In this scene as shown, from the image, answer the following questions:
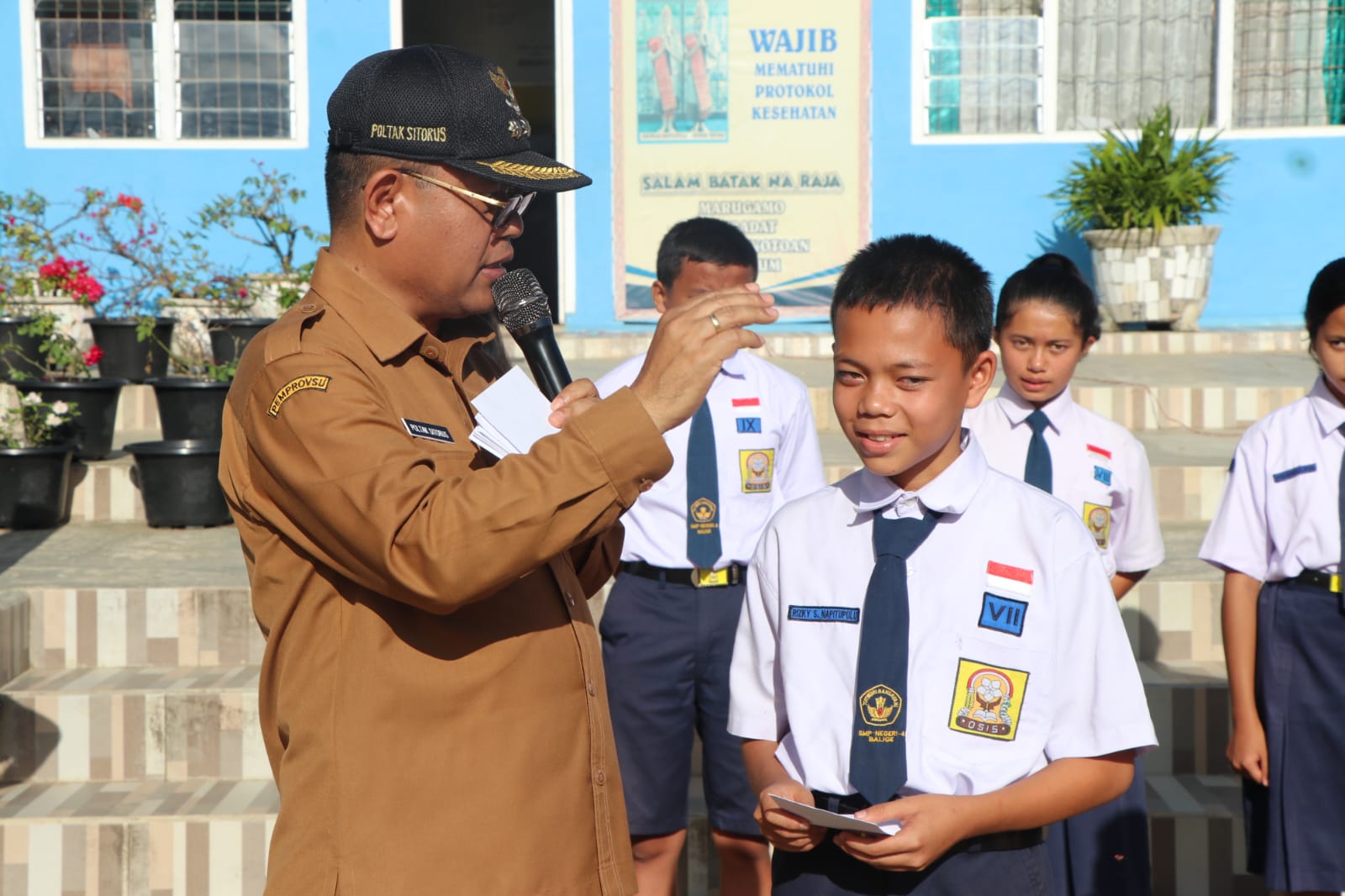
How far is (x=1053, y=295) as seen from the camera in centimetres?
321

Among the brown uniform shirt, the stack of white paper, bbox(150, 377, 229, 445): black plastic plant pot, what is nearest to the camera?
the brown uniform shirt

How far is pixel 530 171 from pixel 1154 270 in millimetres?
7106

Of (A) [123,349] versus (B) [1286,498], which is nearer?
(B) [1286,498]

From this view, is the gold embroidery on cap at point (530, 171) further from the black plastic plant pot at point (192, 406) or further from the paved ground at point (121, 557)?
the black plastic plant pot at point (192, 406)

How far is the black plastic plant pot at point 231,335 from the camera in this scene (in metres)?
6.67

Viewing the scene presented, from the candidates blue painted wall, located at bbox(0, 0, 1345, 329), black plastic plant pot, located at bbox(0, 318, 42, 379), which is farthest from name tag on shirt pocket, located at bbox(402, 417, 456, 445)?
blue painted wall, located at bbox(0, 0, 1345, 329)

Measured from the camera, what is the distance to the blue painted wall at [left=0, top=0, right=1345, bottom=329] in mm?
8359

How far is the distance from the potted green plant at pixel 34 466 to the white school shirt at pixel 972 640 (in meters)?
4.23

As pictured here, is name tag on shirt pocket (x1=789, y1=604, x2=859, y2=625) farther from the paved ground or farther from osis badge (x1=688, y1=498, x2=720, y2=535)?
the paved ground

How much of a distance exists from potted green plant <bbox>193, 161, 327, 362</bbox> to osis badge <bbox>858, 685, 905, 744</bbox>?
16.8 ft

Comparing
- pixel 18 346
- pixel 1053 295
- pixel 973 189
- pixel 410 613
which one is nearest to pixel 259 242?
pixel 18 346

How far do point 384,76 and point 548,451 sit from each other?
56cm

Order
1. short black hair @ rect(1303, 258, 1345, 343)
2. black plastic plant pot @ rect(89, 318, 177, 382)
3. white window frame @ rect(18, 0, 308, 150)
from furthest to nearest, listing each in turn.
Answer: white window frame @ rect(18, 0, 308, 150) → black plastic plant pot @ rect(89, 318, 177, 382) → short black hair @ rect(1303, 258, 1345, 343)

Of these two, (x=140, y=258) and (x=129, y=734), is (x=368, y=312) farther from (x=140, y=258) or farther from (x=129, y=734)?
(x=140, y=258)
